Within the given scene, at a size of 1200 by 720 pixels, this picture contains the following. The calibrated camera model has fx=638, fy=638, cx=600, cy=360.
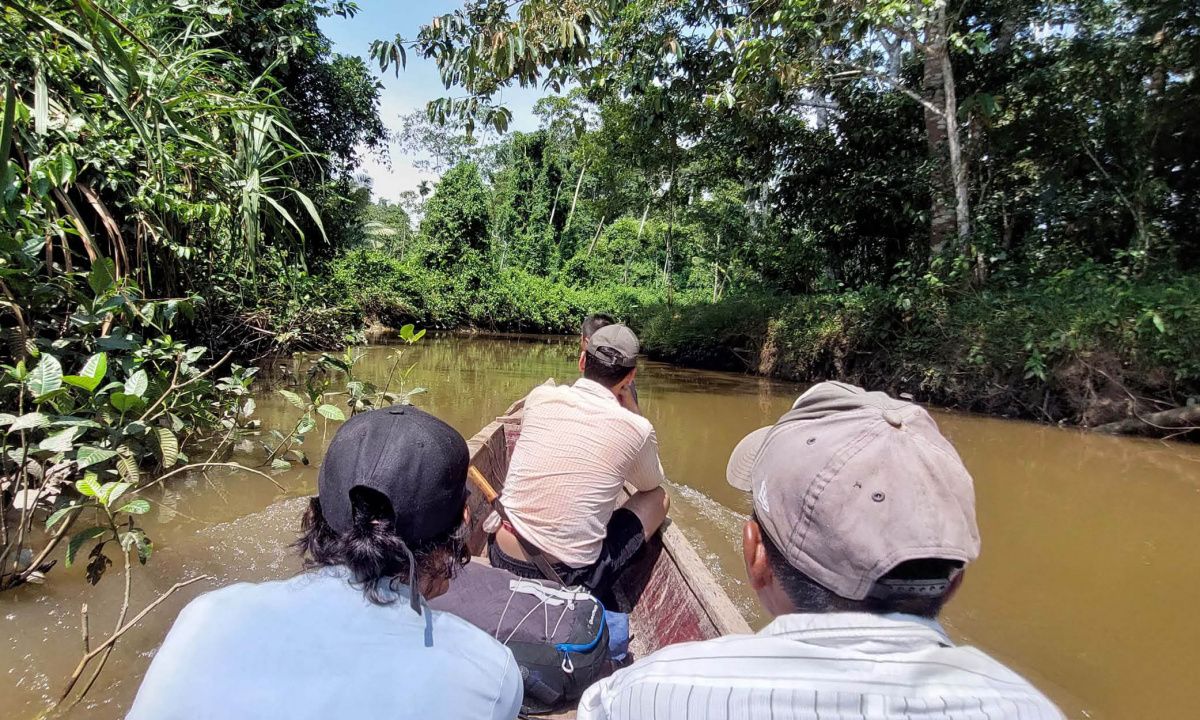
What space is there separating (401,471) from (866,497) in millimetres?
647

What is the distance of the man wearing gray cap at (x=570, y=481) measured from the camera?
197cm

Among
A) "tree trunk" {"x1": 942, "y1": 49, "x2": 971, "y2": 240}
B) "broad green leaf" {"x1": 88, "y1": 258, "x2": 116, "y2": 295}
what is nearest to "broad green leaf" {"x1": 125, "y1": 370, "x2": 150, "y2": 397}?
"broad green leaf" {"x1": 88, "y1": 258, "x2": 116, "y2": 295}

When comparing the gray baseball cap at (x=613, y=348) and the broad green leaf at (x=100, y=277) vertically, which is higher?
the broad green leaf at (x=100, y=277)

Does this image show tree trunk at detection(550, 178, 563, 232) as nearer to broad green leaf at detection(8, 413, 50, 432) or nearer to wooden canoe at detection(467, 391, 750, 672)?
wooden canoe at detection(467, 391, 750, 672)

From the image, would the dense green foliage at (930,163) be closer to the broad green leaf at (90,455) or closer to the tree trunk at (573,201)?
the broad green leaf at (90,455)

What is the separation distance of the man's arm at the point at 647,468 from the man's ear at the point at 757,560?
119 cm

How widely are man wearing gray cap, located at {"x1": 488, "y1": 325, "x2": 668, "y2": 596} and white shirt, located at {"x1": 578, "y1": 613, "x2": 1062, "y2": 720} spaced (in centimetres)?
122

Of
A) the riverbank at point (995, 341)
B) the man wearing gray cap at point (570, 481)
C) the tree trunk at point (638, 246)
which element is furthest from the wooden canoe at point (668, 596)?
the tree trunk at point (638, 246)

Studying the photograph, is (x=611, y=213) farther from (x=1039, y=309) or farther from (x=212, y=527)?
(x=212, y=527)

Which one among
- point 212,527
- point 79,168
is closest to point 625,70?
point 79,168

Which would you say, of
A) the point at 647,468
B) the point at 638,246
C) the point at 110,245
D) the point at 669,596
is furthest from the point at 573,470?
the point at 638,246

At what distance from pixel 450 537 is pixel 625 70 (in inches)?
314

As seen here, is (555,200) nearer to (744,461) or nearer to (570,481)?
(570,481)

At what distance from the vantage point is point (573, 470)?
77.9 inches
